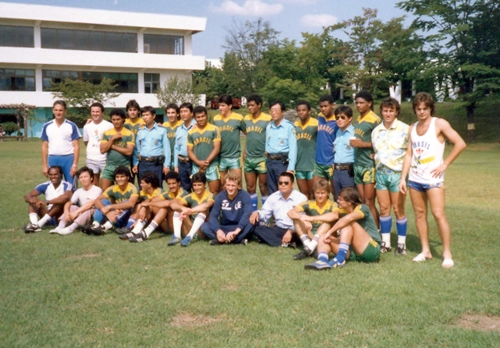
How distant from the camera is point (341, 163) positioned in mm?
7410

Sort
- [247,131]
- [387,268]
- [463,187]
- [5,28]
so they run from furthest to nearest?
[5,28]
[463,187]
[247,131]
[387,268]

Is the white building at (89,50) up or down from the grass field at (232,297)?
up

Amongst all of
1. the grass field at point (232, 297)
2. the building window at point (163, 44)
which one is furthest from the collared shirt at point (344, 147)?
the building window at point (163, 44)

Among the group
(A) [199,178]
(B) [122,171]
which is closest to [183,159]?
(B) [122,171]

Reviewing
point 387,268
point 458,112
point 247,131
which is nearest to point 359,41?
point 458,112

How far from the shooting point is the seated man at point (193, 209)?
25.0 ft

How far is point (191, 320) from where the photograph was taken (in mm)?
4527

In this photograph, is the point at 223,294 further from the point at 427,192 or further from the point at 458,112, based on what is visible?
the point at 458,112

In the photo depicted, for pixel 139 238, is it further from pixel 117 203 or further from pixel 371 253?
pixel 371 253

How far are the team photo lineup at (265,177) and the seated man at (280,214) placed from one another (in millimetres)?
14

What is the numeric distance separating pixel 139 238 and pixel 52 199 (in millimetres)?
1839

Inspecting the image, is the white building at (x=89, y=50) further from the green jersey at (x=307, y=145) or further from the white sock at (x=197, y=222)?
the white sock at (x=197, y=222)

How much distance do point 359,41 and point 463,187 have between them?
26482 mm

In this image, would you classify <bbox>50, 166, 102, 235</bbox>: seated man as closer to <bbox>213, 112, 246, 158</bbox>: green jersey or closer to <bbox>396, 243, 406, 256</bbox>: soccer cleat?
<bbox>213, 112, 246, 158</bbox>: green jersey
